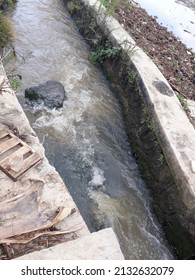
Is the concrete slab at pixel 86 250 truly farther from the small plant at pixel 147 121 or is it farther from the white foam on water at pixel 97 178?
the small plant at pixel 147 121

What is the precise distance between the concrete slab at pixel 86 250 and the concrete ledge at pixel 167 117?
5.07ft

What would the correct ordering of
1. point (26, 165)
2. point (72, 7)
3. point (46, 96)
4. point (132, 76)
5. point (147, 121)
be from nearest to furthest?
point (26, 165) → point (147, 121) → point (46, 96) → point (132, 76) → point (72, 7)

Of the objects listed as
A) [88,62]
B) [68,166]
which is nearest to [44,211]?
[68,166]

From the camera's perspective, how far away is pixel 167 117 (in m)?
4.91

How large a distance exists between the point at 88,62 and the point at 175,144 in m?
3.17

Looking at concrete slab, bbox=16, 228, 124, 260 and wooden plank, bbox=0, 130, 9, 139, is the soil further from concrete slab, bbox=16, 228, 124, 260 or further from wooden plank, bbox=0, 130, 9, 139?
concrete slab, bbox=16, 228, 124, 260

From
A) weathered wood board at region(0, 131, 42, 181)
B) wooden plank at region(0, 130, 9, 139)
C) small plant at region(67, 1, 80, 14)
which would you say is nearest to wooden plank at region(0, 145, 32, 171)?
weathered wood board at region(0, 131, 42, 181)

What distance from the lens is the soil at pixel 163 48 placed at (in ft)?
20.8

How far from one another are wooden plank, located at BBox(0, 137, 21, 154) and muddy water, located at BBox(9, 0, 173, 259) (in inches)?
36.6

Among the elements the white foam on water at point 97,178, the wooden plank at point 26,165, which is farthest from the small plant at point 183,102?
the wooden plank at point 26,165

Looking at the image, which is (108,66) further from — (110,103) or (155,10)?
(155,10)

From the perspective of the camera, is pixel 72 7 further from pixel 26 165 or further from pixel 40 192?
pixel 40 192

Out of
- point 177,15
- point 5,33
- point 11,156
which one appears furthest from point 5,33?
point 177,15

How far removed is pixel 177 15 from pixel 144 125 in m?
6.06
